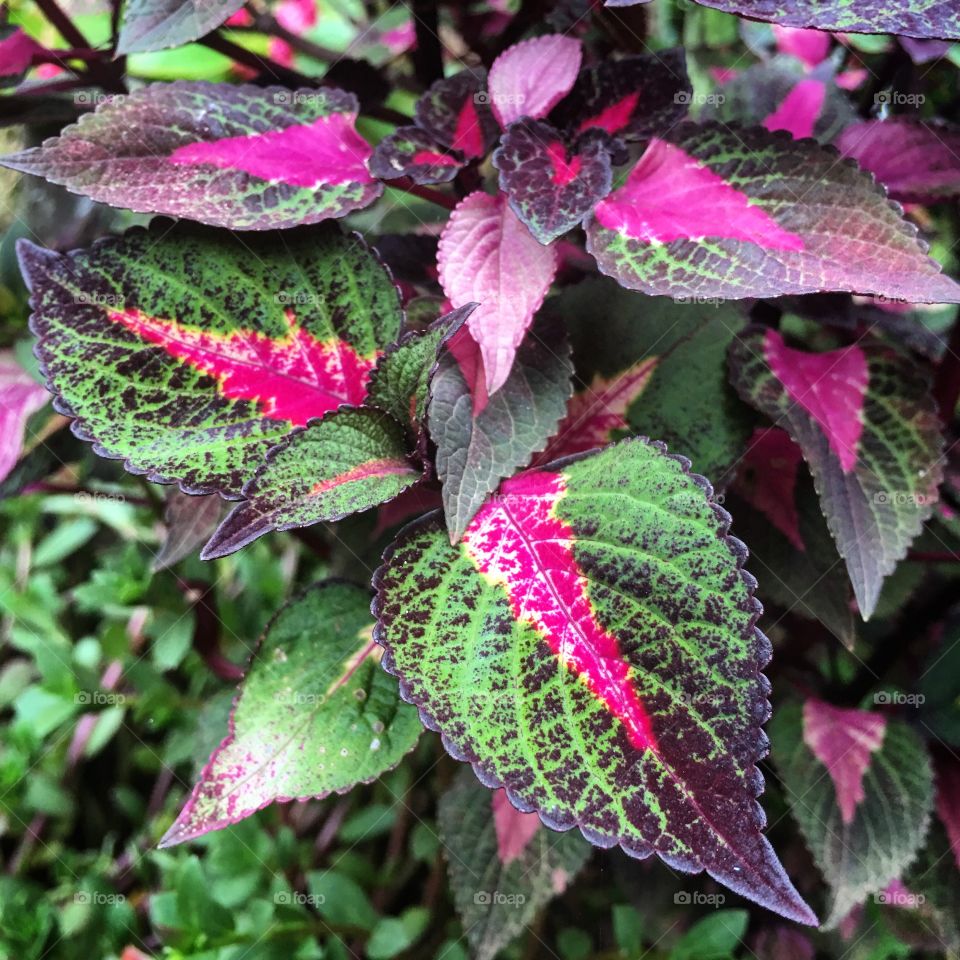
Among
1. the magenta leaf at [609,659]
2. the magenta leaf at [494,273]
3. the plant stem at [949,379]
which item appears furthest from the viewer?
the plant stem at [949,379]

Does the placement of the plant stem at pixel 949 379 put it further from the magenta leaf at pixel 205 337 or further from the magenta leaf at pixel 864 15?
the magenta leaf at pixel 205 337

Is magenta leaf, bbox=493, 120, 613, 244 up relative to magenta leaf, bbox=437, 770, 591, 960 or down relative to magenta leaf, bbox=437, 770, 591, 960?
up

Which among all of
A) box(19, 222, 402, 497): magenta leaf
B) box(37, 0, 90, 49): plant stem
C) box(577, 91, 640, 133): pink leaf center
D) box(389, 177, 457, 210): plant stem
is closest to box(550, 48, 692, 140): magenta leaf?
box(577, 91, 640, 133): pink leaf center

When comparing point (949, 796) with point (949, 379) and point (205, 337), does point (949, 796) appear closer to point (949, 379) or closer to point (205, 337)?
point (949, 379)

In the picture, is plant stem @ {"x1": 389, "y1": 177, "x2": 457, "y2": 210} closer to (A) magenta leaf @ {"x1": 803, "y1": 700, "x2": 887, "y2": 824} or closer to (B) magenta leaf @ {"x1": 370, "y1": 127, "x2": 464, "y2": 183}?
(B) magenta leaf @ {"x1": 370, "y1": 127, "x2": 464, "y2": 183}

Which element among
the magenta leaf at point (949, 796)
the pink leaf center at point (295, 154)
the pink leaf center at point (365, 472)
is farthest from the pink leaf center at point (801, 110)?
the magenta leaf at point (949, 796)

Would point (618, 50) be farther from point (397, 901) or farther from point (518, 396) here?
point (397, 901)

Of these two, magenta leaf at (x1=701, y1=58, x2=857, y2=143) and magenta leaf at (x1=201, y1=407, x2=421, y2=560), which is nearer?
magenta leaf at (x1=201, y1=407, x2=421, y2=560)
